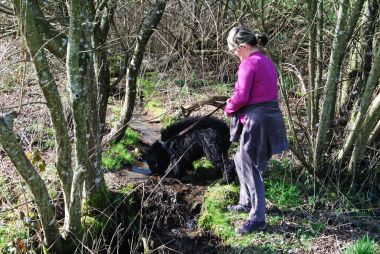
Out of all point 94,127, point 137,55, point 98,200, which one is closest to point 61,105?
point 94,127

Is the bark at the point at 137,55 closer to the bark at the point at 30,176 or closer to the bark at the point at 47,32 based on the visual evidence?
the bark at the point at 47,32

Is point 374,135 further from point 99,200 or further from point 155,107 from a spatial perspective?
point 155,107

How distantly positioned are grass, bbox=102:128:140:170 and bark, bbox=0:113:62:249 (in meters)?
2.03

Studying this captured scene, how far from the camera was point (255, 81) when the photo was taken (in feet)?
13.9

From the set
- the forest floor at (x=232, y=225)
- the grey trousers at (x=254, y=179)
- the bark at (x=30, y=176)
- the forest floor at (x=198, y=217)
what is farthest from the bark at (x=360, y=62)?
the bark at (x=30, y=176)

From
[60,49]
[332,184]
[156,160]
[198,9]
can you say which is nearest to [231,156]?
[156,160]

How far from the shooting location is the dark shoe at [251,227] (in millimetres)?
4664

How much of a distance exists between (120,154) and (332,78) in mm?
3312

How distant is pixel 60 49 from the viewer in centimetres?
426

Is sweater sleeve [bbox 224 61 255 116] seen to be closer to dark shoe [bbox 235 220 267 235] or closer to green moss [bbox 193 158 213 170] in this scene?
dark shoe [bbox 235 220 267 235]

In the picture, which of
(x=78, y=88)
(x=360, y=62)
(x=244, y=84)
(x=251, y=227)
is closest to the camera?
(x=78, y=88)

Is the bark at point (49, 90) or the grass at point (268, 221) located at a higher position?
the bark at point (49, 90)

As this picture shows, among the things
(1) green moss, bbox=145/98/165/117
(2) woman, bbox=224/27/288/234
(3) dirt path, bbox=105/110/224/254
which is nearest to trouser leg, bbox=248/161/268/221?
(2) woman, bbox=224/27/288/234

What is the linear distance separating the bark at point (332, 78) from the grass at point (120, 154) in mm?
2763
